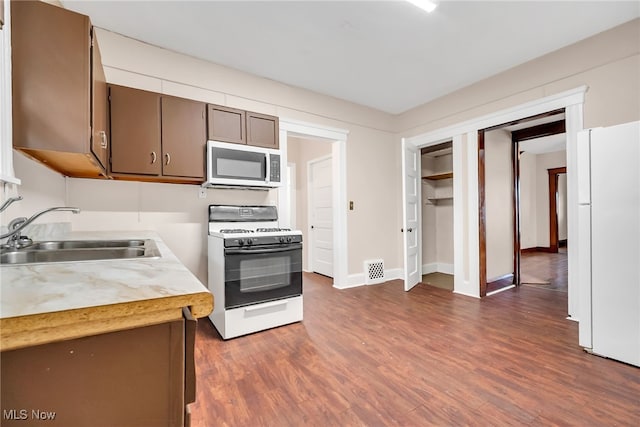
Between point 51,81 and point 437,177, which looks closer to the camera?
point 51,81

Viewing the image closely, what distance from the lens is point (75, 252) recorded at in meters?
1.45

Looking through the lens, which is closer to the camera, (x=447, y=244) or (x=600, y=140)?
(x=600, y=140)

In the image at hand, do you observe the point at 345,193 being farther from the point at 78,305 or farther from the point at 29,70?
the point at 78,305

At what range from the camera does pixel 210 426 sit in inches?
55.1

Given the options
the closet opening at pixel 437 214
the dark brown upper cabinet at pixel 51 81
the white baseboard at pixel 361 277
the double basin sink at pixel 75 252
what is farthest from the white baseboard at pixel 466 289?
the dark brown upper cabinet at pixel 51 81

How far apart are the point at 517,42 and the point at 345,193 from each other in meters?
2.45

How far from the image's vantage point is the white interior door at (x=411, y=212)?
3.75m

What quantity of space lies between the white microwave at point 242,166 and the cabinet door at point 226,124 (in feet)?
0.28

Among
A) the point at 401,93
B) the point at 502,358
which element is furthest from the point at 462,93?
the point at 502,358

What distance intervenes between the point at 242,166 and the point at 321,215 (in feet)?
7.73

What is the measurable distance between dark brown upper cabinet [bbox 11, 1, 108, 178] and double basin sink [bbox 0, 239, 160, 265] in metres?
0.49

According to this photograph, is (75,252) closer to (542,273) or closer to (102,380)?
(102,380)

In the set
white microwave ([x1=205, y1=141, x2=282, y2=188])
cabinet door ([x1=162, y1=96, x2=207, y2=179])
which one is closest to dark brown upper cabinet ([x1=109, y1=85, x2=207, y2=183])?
cabinet door ([x1=162, y1=96, x2=207, y2=179])

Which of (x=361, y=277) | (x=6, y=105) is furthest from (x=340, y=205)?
(x=6, y=105)
